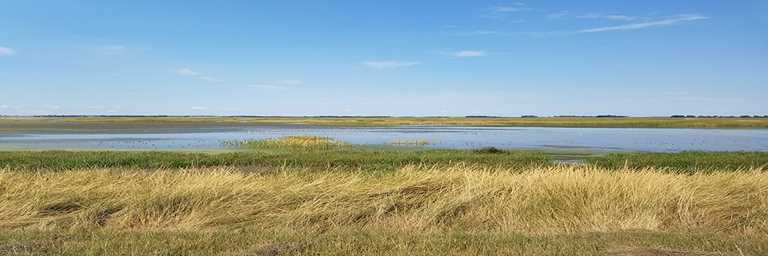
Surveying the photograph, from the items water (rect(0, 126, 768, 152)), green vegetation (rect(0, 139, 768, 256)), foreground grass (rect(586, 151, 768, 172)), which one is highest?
green vegetation (rect(0, 139, 768, 256))

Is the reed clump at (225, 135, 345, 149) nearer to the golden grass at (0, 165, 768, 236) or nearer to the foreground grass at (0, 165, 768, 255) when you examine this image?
the foreground grass at (0, 165, 768, 255)

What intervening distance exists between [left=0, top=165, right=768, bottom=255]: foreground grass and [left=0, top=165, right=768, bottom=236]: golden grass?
0.08ft

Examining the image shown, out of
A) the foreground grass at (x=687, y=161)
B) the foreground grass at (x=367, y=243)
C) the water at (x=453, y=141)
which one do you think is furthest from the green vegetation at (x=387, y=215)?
the water at (x=453, y=141)

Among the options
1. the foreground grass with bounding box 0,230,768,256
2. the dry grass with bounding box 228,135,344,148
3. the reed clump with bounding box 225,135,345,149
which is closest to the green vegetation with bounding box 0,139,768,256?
the foreground grass with bounding box 0,230,768,256

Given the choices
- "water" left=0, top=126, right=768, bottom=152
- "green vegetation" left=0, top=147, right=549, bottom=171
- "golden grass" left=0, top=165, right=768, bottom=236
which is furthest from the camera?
"water" left=0, top=126, right=768, bottom=152

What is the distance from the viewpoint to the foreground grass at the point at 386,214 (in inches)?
275

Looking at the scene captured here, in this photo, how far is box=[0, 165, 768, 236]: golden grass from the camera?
30.1 ft

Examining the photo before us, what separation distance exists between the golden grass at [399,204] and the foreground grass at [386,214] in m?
0.03

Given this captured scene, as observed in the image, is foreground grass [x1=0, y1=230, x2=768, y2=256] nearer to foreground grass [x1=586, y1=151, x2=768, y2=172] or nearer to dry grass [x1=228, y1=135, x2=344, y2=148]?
foreground grass [x1=586, y1=151, x2=768, y2=172]

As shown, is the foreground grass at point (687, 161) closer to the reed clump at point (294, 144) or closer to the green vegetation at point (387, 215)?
the green vegetation at point (387, 215)

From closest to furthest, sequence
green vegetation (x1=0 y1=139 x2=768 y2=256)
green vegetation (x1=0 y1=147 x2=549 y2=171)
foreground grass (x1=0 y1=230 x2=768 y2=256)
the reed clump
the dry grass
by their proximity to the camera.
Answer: foreground grass (x1=0 y1=230 x2=768 y2=256) → green vegetation (x1=0 y1=139 x2=768 y2=256) → green vegetation (x1=0 y1=147 x2=549 y2=171) → the reed clump → the dry grass

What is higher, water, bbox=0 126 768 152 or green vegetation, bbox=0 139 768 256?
green vegetation, bbox=0 139 768 256

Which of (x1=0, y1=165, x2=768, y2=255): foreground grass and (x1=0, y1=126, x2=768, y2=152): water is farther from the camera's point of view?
(x1=0, y1=126, x2=768, y2=152): water

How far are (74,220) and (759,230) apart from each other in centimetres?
935
